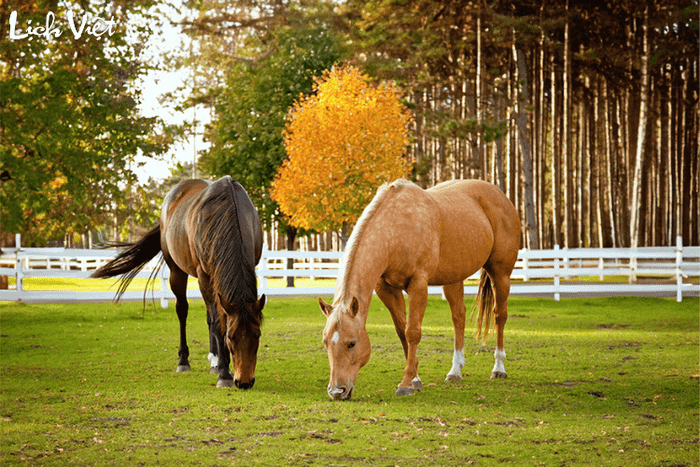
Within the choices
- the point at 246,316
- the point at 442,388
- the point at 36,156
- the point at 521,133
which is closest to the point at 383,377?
the point at 442,388

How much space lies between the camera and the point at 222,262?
612cm

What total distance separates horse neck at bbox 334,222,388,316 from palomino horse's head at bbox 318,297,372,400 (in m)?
0.10

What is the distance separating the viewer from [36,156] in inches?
512

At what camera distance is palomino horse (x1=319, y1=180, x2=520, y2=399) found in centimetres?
548

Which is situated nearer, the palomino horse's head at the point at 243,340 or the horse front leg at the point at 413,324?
the palomino horse's head at the point at 243,340

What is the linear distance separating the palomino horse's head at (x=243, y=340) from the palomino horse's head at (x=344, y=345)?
817 millimetres

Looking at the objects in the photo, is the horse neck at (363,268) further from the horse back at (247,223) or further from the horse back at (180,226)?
the horse back at (180,226)

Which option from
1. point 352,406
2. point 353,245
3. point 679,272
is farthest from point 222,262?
point 679,272

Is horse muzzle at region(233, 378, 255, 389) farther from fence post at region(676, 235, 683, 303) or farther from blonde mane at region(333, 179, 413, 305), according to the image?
fence post at region(676, 235, 683, 303)

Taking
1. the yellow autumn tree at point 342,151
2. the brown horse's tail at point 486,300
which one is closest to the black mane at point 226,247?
the brown horse's tail at point 486,300

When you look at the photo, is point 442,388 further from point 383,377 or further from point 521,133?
point 521,133

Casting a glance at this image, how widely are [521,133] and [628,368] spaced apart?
17157 mm

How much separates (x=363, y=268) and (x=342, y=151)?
14.6m

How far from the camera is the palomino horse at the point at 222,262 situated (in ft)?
19.6
